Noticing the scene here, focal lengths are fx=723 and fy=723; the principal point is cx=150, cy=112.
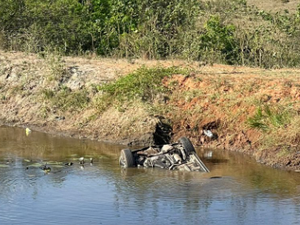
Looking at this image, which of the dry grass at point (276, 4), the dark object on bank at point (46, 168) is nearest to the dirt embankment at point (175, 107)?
the dark object on bank at point (46, 168)

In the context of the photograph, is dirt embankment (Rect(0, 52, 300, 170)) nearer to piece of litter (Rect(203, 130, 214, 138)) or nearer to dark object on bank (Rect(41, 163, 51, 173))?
piece of litter (Rect(203, 130, 214, 138))

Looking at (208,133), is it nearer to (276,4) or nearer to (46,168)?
(46,168)

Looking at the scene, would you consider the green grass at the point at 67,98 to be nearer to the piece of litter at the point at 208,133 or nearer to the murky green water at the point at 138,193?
the murky green water at the point at 138,193

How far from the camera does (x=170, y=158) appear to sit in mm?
13492

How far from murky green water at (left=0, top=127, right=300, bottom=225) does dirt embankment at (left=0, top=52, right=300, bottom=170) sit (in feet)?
2.73

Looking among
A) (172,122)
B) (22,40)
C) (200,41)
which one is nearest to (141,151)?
(172,122)

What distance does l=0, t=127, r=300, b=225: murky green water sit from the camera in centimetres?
1027

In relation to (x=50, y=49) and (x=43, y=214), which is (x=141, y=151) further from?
(x=50, y=49)

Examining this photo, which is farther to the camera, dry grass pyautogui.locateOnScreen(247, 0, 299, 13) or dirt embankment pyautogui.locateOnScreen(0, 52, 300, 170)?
dry grass pyautogui.locateOnScreen(247, 0, 299, 13)

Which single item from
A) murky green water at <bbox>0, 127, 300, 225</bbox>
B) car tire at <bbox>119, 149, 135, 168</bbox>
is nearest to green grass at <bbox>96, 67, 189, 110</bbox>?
murky green water at <bbox>0, 127, 300, 225</bbox>

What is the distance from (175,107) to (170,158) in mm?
3557

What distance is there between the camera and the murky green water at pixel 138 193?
10273 mm

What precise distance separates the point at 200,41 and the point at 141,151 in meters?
8.32

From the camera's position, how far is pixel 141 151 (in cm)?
1384
